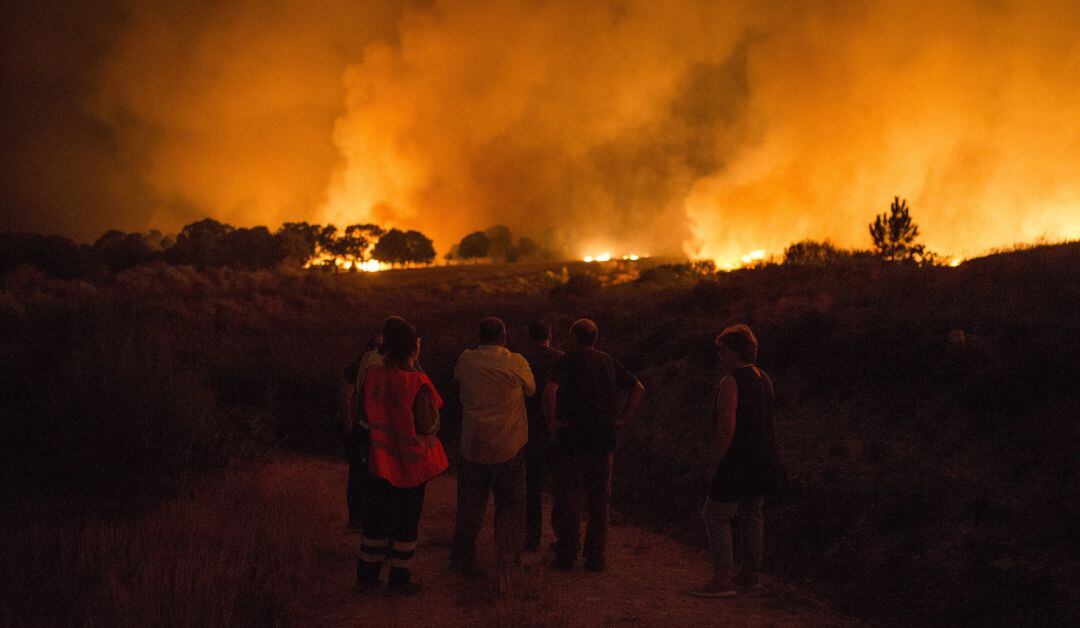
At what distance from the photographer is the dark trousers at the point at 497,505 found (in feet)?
19.6

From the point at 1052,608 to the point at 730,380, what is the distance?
2.75m

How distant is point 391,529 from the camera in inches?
217

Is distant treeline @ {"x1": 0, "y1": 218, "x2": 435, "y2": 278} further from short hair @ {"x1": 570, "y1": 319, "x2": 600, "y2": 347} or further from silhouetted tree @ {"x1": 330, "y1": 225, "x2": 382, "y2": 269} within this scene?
short hair @ {"x1": 570, "y1": 319, "x2": 600, "y2": 347}

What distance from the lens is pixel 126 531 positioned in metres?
5.96

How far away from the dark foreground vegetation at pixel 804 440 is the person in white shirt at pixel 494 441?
1380mm

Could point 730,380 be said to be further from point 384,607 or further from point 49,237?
point 49,237

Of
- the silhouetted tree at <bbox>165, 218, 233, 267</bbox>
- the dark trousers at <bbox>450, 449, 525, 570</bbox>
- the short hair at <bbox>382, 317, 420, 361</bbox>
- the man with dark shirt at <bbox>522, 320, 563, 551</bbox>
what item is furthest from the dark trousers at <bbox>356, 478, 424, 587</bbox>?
the silhouetted tree at <bbox>165, 218, 233, 267</bbox>

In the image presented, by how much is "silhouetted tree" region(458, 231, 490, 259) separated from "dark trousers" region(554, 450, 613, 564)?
83999 millimetres

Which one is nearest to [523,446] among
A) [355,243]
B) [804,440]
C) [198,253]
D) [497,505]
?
[497,505]

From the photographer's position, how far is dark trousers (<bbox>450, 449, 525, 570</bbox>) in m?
5.96

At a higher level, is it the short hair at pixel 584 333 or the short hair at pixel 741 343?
the short hair at pixel 584 333

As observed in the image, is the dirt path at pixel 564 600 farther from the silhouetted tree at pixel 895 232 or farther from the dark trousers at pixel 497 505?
the silhouetted tree at pixel 895 232

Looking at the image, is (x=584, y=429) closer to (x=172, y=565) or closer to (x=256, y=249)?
(x=172, y=565)

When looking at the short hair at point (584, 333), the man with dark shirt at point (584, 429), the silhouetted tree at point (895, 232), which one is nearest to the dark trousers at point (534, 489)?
the man with dark shirt at point (584, 429)
